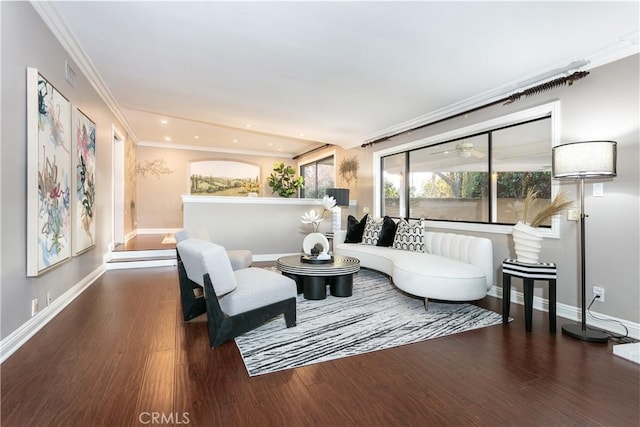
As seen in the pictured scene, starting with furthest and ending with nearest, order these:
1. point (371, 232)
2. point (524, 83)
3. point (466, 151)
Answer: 1. point (371, 232)
2. point (466, 151)
3. point (524, 83)

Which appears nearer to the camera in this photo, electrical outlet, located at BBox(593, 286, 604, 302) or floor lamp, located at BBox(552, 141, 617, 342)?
floor lamp, located at BBox(552, 141, 617, 342)

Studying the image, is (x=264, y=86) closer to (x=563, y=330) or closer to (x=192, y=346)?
(x=192, y=346)

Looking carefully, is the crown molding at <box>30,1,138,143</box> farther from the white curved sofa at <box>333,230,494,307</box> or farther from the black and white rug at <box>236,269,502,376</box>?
the white curved sofa at <box>333,230,494,307</box>

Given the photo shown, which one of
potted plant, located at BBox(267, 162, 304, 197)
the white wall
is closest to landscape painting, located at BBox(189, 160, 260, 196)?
potted plant, located at BBox(267, 162, 304, 197)

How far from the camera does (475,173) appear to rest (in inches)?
171

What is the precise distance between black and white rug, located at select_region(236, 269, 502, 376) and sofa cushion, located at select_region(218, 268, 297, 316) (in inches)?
10.9

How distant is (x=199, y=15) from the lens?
99.3 inches

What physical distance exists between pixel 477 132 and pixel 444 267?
2.08 metres

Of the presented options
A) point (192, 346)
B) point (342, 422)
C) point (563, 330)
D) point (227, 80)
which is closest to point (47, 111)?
point (227, 80)

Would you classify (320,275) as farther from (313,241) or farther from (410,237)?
(410,237)

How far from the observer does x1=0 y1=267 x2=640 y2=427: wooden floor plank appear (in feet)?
5.24

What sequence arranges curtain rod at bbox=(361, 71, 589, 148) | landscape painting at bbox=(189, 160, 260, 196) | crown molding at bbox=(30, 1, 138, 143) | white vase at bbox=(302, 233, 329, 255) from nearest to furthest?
crown molding at bbox=(30, 1, 138, 143) → curtain rod at bbox=(361, 71, 589, 148) → white vase at bbox=(302, 233, 329, 255) → landscape painting at bbox=(189, 160, 260, 196)

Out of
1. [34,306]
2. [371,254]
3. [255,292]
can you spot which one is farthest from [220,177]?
[255,292]

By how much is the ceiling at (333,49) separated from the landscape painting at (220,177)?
4522 mm
